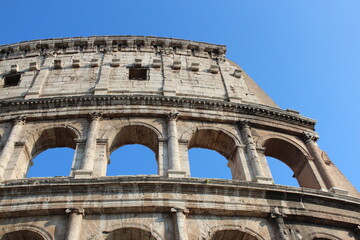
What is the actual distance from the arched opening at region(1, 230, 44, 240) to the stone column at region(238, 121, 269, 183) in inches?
246

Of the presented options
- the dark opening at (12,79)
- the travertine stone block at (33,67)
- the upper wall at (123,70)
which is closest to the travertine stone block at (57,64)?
the upper wall at (123,70)

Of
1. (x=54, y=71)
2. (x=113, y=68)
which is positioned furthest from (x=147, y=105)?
(x=54, y=71)

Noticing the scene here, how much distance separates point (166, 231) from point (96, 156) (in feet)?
11.9

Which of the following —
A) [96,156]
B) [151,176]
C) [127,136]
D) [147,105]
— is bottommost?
[151,176]

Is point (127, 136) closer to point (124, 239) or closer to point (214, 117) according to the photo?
point (214, 117)

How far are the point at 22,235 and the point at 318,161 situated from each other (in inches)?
375

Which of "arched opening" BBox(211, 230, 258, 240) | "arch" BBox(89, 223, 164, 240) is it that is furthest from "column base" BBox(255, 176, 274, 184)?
"arch" BBox(89, 223, 164, 240)

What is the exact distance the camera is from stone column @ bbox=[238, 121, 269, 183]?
11.8 metres

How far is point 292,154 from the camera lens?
562 inches

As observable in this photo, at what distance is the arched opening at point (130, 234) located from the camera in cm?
981

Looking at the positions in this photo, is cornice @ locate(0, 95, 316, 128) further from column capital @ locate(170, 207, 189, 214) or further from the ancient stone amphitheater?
column capital @ locate(170, 207, 189, 214)

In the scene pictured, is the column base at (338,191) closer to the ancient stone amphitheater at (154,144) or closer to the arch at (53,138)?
the ancient stone amphitheater at (154,144)

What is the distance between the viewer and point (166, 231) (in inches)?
386

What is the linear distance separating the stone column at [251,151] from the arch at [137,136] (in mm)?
2974
